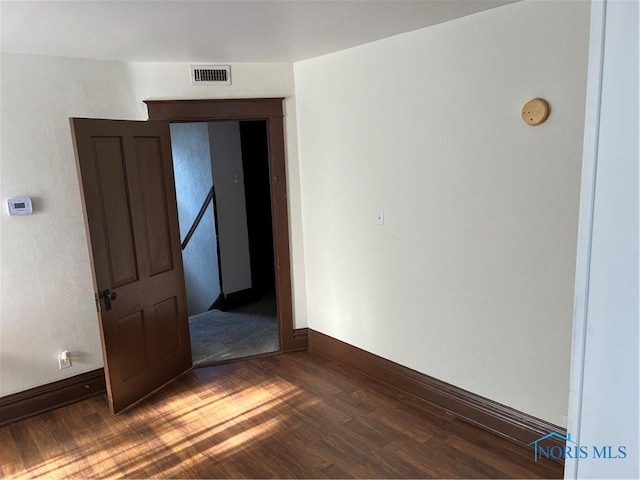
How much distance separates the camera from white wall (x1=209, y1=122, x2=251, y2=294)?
16.9 ft

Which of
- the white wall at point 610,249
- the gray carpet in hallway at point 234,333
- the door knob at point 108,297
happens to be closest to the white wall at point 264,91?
the gray carpet in hallway at point 234,333

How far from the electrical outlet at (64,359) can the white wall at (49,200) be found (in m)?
0.03

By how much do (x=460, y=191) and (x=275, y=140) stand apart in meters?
1.61

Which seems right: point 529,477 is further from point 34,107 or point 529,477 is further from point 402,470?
point 34,107

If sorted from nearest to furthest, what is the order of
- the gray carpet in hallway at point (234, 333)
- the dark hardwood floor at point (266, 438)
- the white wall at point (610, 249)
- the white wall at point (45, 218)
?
the white wall at point (610, 249) → the dark hardwood floor at point (266, 438) → the white wall at point (45, 218) → the gray carpet in hallway at point (234, 333)

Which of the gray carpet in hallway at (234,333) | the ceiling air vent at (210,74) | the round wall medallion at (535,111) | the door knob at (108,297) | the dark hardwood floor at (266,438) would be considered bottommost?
the dark hardwood floor at (266,438)

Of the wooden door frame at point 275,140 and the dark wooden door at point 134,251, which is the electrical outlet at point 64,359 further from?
the wooden door frame at point 275,140

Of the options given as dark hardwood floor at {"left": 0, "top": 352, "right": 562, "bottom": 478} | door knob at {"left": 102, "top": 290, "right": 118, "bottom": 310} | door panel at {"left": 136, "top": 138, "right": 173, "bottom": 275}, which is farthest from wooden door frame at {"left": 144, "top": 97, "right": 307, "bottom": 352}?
door knob at {"left": 102, "top": 290, "right": 118, "bottom": 310}

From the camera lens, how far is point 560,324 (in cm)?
240

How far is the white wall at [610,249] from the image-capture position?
67 centimetres

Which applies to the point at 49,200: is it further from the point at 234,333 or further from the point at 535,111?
the point at 535,111

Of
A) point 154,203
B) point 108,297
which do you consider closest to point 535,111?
point 154,203

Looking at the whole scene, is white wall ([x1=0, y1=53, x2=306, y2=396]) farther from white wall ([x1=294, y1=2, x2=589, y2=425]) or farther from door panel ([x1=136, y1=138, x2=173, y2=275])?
white wall ([x1=294, y1=2, x2=589, y2=425])

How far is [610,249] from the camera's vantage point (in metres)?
0.71
